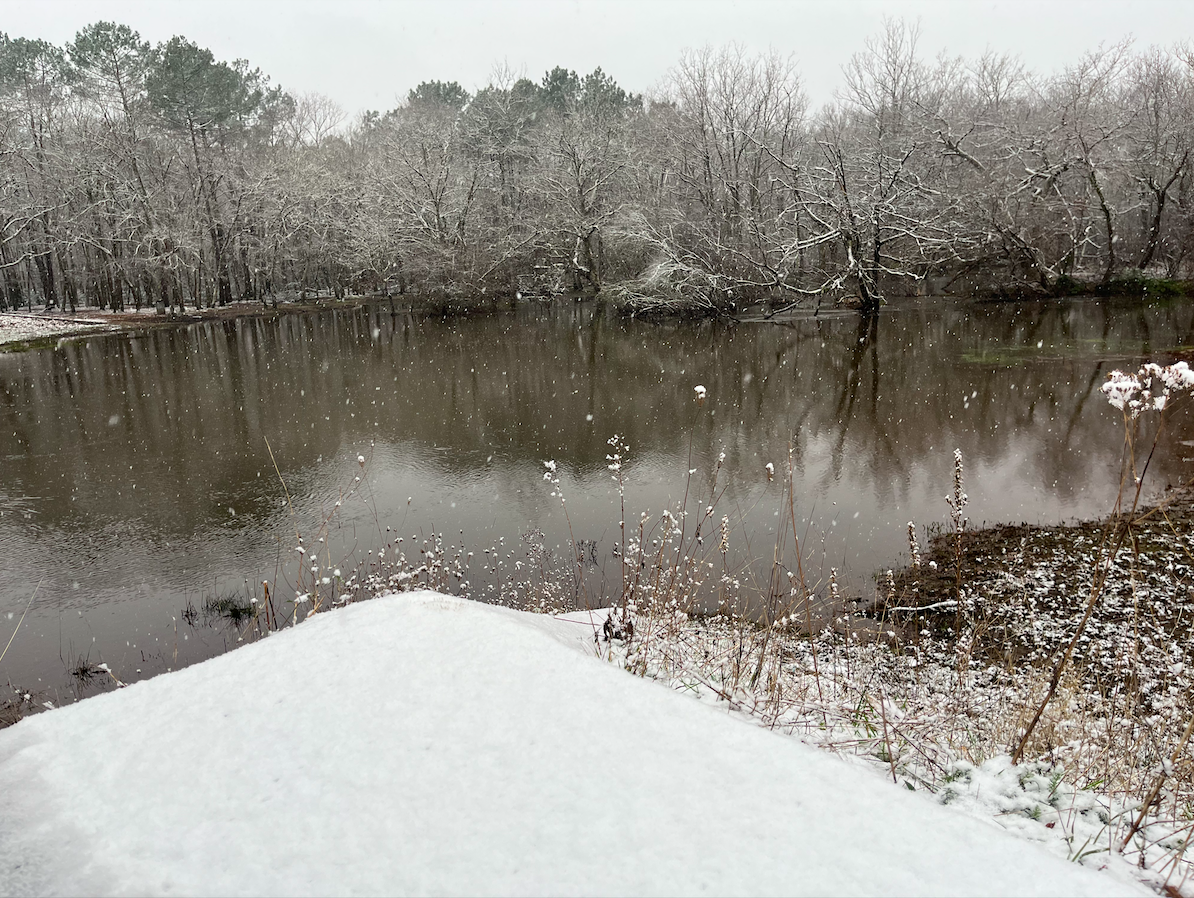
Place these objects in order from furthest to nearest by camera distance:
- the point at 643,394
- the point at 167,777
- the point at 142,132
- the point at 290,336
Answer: the point at 142,132, the point at 290,336, the point at 643,394, the point at 167,777

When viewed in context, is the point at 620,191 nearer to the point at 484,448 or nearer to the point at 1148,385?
the point at 484,448

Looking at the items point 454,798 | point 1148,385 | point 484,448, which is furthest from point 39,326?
point 1148,385

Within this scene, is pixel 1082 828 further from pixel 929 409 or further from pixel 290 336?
pixel 290 336

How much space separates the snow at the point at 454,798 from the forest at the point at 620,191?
2641 cm

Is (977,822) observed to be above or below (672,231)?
below

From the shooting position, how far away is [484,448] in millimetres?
12180

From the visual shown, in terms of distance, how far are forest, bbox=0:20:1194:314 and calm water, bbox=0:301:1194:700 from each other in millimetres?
8971

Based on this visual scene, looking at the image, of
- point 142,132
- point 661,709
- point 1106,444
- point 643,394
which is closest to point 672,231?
point 643,394

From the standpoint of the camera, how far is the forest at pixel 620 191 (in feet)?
99.7

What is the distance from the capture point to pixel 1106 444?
36.5ft

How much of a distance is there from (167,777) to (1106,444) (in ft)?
41.9

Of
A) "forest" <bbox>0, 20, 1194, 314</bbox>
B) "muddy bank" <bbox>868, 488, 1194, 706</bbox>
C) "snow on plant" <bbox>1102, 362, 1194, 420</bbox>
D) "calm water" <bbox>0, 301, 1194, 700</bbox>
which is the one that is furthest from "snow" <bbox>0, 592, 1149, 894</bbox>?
"forest" <bbox>0, 20, 1194, 314</bbox>

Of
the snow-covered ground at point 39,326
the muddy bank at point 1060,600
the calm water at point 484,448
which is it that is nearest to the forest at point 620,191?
the snow-covered ground at point 39,326

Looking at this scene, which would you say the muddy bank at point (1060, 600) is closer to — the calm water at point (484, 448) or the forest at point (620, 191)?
the calm water at point (484, 448)
